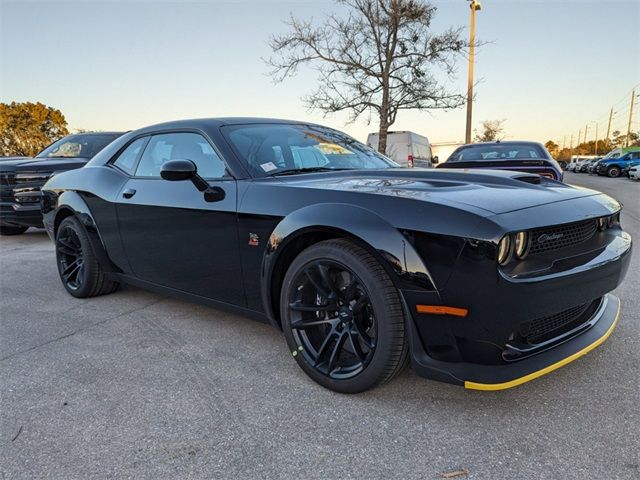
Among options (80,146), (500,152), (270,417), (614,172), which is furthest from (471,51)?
(614,172)

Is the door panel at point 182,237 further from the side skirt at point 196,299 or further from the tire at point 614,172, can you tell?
the tire at point 614,172

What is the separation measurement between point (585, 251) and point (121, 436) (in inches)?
85.6

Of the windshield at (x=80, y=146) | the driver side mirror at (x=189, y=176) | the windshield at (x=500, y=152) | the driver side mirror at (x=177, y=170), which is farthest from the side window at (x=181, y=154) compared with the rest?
the windshield at (x=500, y=152)

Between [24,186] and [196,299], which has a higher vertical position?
[24,186]

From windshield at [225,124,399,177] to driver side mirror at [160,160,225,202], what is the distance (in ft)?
0.84

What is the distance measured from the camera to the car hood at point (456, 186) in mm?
2072

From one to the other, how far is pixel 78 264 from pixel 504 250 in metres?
3.61

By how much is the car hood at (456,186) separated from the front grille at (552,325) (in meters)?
0.50

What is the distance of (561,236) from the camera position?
2.09 metres

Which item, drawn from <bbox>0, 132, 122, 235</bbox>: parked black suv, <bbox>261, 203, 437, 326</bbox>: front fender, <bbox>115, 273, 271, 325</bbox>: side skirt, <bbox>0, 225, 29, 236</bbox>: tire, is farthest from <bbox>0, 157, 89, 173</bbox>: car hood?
<bbox>261, 203, 437, 326</bbox>: front fender

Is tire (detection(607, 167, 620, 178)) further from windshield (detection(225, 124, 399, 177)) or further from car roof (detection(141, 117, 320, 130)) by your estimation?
car roof (detection(141, 117, 320, 130))

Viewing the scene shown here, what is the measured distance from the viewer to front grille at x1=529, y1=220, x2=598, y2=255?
1979mm

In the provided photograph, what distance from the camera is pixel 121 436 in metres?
2.04

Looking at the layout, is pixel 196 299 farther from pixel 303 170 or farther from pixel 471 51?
pixel 471 51
